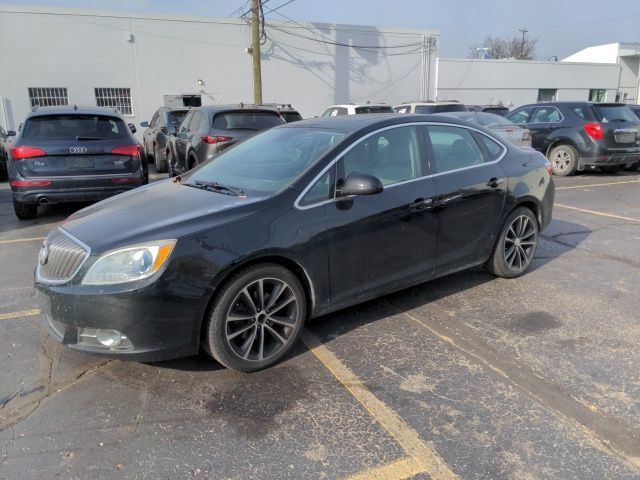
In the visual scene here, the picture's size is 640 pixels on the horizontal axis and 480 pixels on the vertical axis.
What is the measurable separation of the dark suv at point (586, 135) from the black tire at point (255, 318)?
1091 centimetres

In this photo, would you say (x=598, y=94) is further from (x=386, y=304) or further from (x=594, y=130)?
(x=386, y=304)

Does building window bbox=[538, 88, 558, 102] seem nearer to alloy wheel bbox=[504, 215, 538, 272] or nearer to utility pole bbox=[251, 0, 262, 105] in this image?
utility pole bbox=[251, 0, 262, 105]

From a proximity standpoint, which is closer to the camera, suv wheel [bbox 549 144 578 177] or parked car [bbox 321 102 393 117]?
suv wheel [bbox 549 144 578 177]

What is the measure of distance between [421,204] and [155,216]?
6.61ft

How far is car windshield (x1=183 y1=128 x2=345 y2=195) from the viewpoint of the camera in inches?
150

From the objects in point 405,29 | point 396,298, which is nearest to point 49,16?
point 405,29

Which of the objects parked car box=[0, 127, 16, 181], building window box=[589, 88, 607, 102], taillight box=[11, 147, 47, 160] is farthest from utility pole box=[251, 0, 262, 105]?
building window box=[589, 88, 607, 102]

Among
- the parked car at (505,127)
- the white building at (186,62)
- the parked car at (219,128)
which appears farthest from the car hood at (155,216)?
the white building at (186,62)

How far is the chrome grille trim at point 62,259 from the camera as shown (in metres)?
3.18

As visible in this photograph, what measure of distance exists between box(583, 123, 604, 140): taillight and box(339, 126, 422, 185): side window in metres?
9.50

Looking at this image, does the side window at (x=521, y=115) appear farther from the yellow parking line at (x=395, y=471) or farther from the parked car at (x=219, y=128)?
the yellow parking line at (x=395, y=471)

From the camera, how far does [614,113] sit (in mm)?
12297

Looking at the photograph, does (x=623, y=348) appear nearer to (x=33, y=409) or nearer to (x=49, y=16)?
(x=33, y=409)

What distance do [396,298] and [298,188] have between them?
1.66 m
